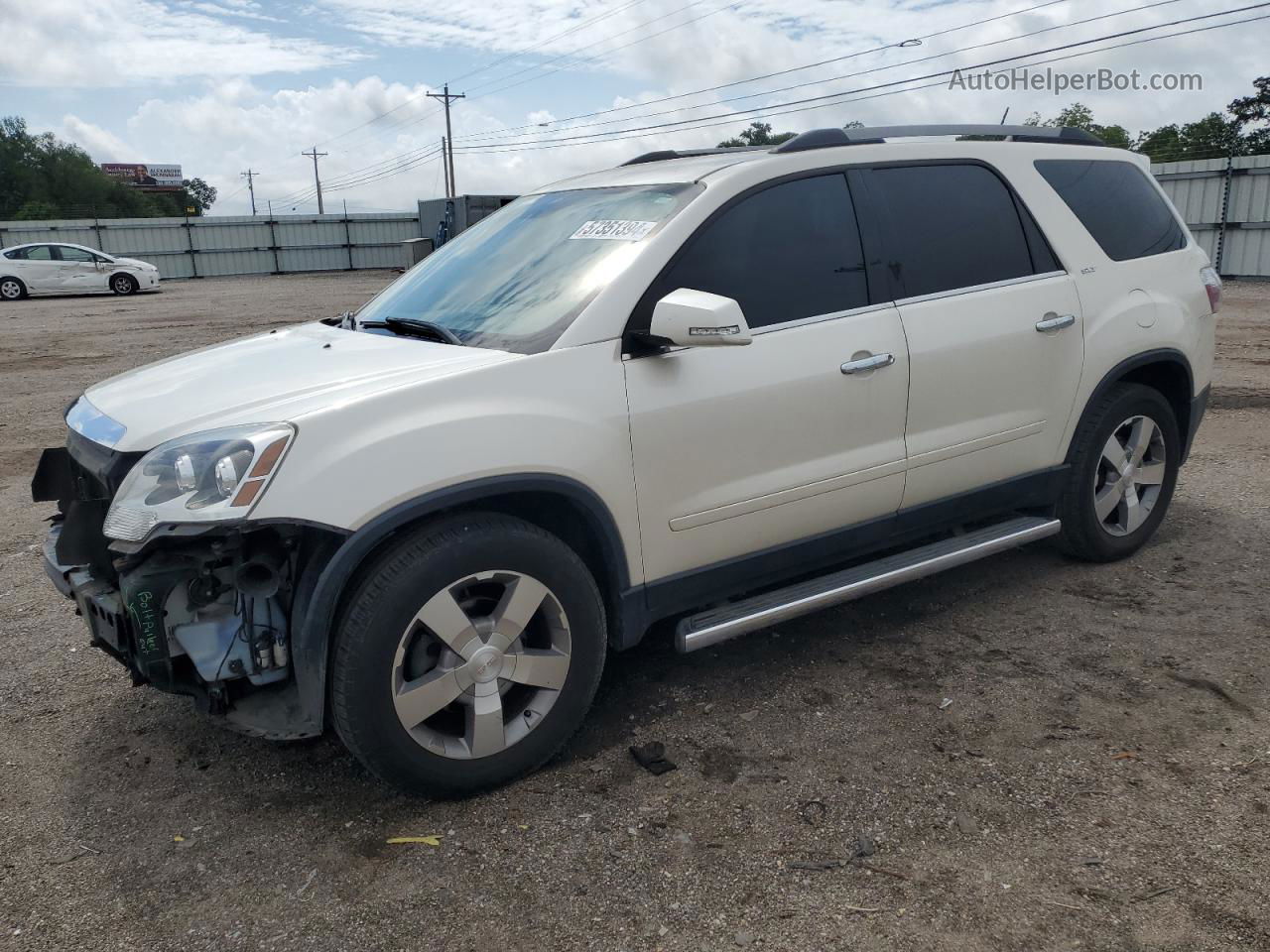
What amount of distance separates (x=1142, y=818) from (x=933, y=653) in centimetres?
114

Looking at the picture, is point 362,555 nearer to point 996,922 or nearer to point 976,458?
point 996,922

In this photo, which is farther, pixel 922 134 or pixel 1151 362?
pixel 1151 362

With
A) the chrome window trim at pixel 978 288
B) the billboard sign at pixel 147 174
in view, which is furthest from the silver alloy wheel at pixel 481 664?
the billboard sign at pixel 147 174

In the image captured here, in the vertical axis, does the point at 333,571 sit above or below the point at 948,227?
below

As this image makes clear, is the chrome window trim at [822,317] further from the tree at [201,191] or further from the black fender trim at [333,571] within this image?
the tree at [201,191]

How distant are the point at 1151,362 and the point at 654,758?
2895 mm

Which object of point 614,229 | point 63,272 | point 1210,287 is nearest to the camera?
point 614,229

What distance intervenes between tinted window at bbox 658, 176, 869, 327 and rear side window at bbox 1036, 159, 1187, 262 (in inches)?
48.7

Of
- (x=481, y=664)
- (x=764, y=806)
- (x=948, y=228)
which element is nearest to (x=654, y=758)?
(x=764, y=806)

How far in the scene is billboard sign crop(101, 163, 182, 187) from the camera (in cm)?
11212

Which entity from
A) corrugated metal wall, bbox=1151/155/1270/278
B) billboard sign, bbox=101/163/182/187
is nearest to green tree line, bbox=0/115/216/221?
billboard sign, bbox=101/163/182/187

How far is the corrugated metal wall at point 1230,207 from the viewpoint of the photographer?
2072 cm

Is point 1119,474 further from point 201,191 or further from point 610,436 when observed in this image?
point 201,191

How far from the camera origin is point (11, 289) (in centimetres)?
2438
